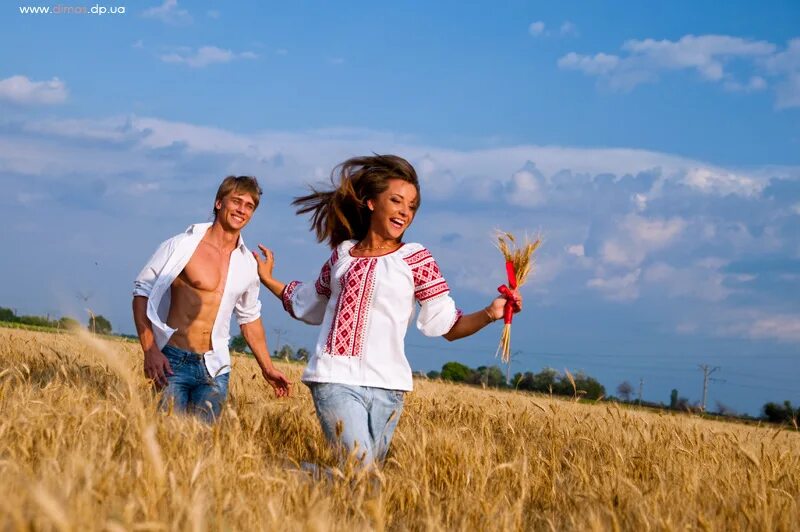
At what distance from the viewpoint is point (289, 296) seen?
5.83 m

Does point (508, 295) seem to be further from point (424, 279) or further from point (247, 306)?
point (247, 306)

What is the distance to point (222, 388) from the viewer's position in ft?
20.3

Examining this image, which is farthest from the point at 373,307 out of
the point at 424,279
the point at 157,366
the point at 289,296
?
the point at 157,366

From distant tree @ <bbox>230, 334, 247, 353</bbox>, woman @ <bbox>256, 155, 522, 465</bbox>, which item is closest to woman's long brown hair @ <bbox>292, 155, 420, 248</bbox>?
woman @ <bbox>256, 155, 522, 465</bbox>

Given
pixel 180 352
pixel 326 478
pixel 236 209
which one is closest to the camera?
pixel 326 478

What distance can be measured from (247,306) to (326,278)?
1.36 metres

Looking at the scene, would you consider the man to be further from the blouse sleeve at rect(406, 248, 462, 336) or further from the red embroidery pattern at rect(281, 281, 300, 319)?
the blouse sleeve at rect(406, 248, 462, 336)

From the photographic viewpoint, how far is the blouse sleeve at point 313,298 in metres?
5.54

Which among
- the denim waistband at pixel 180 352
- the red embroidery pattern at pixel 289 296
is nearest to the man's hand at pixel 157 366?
the denim waistband at pixel 180 352

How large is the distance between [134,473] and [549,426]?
4273 millimetres

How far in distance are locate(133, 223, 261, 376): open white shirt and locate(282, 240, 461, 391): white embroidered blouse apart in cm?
137

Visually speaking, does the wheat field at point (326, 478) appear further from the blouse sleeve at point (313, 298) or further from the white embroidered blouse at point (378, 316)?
the blouse sleeve at point (313, 298)

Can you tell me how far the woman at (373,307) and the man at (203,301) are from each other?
3.45 ft

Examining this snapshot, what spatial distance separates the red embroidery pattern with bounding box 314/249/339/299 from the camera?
18.1 ft
